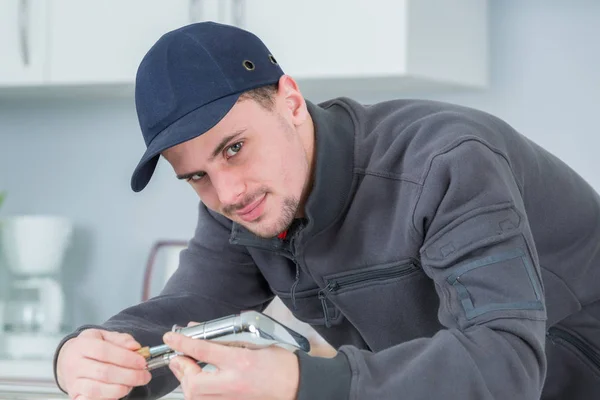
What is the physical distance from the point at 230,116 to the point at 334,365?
0.33 meters

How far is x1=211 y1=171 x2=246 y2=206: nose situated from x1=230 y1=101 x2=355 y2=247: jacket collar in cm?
9

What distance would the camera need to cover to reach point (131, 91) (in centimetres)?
241

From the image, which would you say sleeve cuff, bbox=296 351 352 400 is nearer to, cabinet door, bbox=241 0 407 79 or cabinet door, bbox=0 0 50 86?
cabinet door, bbox=241 0 407 79

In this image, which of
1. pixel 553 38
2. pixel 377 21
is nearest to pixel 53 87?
pixel 377 21

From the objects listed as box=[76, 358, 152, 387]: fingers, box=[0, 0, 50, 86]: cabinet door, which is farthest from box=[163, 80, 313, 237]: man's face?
box=[0, 0, 50, 86]: cabinet door

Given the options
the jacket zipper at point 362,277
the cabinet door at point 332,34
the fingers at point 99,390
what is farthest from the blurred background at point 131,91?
the fingers at point 99,390

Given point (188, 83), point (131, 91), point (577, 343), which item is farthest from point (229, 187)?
point (131, 91)

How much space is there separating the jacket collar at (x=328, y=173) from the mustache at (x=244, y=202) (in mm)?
64

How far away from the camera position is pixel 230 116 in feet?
3.35

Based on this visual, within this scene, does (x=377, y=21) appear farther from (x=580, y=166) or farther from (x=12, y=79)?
(x=12, y=79)

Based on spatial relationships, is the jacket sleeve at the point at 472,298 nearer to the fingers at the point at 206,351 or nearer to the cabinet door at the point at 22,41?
the fingers at the point at 206,351

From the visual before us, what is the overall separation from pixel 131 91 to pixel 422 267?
151 centimetres

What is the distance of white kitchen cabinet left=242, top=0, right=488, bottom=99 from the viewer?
1979 millimetres

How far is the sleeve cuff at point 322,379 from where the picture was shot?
2.64 ft
